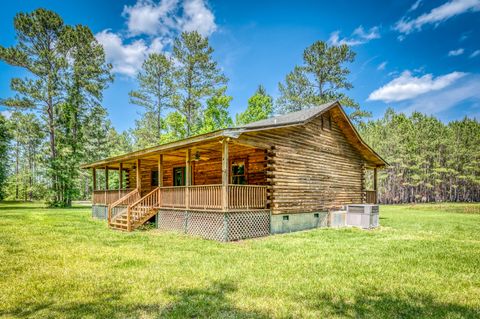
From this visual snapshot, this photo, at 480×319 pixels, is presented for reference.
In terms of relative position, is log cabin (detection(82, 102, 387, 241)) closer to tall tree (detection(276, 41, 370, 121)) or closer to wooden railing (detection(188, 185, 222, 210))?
wooden railing (detection(188, 185, 222, 210))

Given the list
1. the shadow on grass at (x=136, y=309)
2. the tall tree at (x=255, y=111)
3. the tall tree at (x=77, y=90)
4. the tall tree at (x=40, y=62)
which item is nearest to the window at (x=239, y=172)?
the shadow on grass at (x=136, y=309)

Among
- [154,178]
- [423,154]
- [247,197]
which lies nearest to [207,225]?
[247,197]

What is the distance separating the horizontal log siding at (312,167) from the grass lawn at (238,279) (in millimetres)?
3637

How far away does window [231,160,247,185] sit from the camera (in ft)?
50.0

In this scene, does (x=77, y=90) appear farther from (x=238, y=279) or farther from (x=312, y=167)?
(x=238, y=279)

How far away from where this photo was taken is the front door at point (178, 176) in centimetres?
1932

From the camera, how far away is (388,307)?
15.6ft

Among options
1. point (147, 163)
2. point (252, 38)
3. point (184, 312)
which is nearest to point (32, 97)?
point (147, 163)

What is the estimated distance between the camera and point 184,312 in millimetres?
4477

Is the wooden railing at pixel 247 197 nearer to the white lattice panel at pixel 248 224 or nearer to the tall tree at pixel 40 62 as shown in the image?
the white lattice panel at pixel 248 224

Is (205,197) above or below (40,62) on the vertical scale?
below

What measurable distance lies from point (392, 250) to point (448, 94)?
5251cm

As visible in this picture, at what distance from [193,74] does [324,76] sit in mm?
Result: 14683

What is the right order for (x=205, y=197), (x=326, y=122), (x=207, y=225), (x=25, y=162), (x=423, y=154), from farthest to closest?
(x=25, y=162) < (x=423, y=154) < (x=326, y=122) < (x=205, y=197) < (x=207, y=225)
